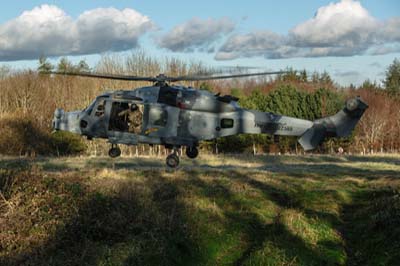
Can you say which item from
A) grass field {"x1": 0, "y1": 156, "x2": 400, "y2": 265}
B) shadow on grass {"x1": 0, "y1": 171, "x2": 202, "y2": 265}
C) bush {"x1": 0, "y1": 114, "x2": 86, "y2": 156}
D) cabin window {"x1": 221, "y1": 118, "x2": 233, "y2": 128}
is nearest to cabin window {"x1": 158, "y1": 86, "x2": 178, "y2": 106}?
cabin window {"x1": 221, "y1": 118, "x2": 233, "y2": 128}

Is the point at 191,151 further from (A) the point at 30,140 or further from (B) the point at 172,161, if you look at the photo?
(A) the point at 30,140

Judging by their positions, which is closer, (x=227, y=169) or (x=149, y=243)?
(x=149, y=243)

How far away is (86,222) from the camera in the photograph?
1327 cm

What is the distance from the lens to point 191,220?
14.5m

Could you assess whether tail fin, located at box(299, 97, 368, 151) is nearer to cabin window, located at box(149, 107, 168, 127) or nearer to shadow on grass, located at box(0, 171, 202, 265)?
cabin window, located at box(149, 107, 168, 127)

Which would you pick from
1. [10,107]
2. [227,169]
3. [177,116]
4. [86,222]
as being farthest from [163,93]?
[10,107]

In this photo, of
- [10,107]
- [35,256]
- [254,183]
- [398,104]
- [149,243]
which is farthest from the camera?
[398,104]

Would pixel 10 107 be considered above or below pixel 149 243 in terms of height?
above

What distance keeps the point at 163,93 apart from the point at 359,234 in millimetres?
9666

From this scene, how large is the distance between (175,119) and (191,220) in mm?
7434

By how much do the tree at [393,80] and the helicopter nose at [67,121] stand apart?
4614 cm

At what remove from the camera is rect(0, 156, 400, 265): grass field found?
1217 cm

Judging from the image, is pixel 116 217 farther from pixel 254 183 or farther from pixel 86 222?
pixel 254 183

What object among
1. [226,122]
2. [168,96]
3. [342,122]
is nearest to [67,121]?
[168,96]
